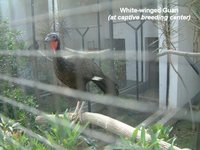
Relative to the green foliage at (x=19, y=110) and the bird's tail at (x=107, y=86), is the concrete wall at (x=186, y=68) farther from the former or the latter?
the green foliage at (x=19, y=110)

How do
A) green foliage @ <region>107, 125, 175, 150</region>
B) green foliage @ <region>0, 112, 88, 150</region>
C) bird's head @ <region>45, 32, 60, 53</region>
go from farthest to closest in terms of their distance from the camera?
bird's head @ <region>45, 32, 60, 53</region> < green foliage @ <region>0, 112, 88, 150</region> < green foliage @ <region>107, 125, 175, 150</region>

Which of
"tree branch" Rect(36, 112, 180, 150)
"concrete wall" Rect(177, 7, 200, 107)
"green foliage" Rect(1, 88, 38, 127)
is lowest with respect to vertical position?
"green foliage" Rect(1, 88, 38, 127)

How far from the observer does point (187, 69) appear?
3.12ft

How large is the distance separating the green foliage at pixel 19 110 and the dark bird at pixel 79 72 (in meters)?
0.61

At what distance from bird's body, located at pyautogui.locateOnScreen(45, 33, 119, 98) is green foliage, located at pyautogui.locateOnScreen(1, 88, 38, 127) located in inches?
24.1

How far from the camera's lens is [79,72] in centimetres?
112

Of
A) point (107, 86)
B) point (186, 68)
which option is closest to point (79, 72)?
point (107, 86)

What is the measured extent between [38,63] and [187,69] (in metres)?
0.84

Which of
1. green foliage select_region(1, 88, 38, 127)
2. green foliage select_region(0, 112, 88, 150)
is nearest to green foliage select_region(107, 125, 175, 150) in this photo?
green foliage select_region(0, 112, 88, 150)

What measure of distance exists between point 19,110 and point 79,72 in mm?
789

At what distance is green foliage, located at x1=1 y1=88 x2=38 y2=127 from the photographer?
171 centimetres

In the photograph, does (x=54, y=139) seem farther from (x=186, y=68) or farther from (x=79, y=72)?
(x=186, y=68)

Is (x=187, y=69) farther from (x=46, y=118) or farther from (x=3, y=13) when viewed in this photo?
(x=3, y=13)

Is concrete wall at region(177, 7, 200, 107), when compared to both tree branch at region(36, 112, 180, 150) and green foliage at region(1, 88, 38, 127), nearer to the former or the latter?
tree branch at region(36, 112, 180, 150)
